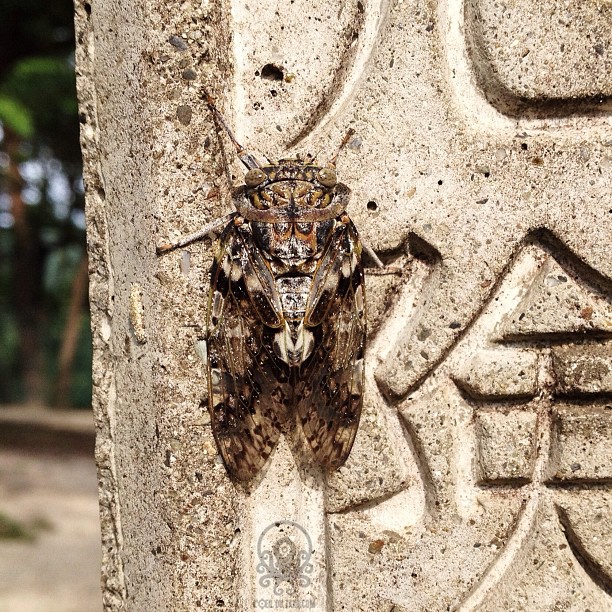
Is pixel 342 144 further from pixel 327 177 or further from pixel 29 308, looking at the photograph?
pixel 29 308

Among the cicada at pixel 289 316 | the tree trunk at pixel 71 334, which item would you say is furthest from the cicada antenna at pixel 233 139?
the tree trunk at pixel 71 334

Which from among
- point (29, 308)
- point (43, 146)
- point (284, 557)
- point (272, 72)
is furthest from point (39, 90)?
point (284, 557)

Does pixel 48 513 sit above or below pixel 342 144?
below

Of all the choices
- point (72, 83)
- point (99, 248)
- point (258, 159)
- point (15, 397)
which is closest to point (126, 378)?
point (99, 248)

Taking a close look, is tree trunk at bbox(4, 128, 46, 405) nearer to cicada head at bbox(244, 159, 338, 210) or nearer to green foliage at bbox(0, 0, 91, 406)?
green foliage at bbox(0, 0, 91, 406)

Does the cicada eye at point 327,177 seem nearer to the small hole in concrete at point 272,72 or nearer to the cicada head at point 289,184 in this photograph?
the cicada head at point 289,184

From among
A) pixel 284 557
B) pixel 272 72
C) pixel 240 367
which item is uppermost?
pixel 272 72

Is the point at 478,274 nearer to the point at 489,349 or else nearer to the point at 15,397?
the point at 489,349

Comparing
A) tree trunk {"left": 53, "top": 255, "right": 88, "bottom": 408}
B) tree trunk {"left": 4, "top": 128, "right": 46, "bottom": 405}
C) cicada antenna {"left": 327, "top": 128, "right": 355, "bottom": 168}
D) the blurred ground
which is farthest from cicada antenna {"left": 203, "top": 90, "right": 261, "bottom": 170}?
Answer: tree trunk {"left": 4, "top": 128, "right": 46, "bottom": 405}

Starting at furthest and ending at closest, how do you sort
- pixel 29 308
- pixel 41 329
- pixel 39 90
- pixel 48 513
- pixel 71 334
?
1. pixel 41 329
2. pixel 29 308
3. pixel 71 334
4. pixel 39 90
5. pixel 48 513

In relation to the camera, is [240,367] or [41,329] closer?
[240,367]
